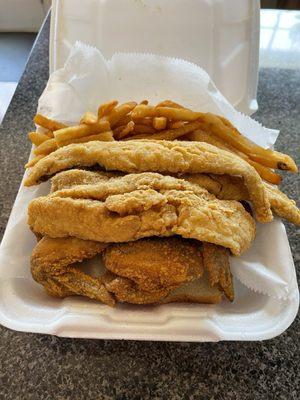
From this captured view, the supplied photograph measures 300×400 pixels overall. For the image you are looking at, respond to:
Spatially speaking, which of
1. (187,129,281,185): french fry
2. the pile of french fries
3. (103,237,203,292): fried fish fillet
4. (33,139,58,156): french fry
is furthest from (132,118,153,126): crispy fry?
(103,237,203,292): fried fish fillet

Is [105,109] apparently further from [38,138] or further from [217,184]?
[217,184]

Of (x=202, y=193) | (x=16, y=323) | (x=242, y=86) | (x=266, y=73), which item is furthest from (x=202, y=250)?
(x=266, y=73)

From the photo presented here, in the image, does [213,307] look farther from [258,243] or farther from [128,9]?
[128,9]

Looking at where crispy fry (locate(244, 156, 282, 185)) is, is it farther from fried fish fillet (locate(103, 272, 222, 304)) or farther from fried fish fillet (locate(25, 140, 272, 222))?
fried fish fillet (locate(103, 272, 222, 304))

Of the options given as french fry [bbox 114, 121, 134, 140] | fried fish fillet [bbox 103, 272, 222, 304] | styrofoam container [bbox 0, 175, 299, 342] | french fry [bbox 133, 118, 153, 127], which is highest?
french fry [bbox 133, 118, 153, 127]

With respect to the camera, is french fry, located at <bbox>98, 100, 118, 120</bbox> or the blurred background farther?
the blurred background

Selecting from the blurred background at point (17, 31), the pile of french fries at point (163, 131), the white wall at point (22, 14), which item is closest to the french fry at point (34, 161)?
the pile of french fries at point (163, 131)

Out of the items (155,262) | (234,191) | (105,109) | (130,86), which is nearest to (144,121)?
(105,109)

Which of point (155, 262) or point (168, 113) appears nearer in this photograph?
point (155, 262)
